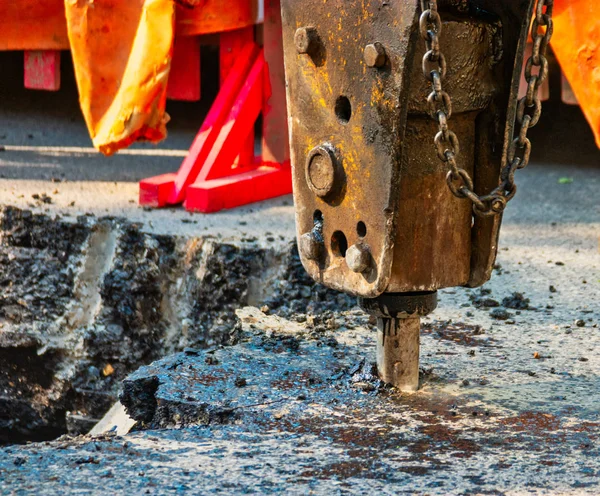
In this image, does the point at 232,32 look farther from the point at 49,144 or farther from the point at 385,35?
the point at 385,35

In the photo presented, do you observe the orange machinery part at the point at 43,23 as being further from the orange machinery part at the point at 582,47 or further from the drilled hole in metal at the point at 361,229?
the drilled hole in metal at the point at 361,229

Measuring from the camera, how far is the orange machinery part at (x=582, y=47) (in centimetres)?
380

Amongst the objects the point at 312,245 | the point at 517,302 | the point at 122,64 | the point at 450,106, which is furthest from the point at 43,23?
the point at 450,106

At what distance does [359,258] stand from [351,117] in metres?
0.28

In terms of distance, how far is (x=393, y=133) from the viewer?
6.44ft

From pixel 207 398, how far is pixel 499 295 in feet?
3.78

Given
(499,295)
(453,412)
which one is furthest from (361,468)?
(499,295)

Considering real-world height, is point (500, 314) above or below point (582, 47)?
below

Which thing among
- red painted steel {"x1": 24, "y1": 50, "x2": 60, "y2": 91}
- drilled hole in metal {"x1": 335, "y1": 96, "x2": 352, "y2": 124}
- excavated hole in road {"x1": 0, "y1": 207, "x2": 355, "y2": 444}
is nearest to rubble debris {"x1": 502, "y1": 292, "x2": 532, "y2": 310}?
excavated hole in road {"x1": 0, "y1": 207, "x2": 355, "y2": 444}

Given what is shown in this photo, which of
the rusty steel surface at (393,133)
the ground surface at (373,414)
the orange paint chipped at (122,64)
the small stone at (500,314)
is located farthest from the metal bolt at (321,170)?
Result: the orange paint chipped at (122,64)

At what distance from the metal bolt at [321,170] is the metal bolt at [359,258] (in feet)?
0.46

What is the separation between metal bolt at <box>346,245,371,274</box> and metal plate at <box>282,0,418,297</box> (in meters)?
0.01

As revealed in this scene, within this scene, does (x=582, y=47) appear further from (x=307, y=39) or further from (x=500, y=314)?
(x=307, y=39)

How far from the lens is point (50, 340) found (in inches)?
145
